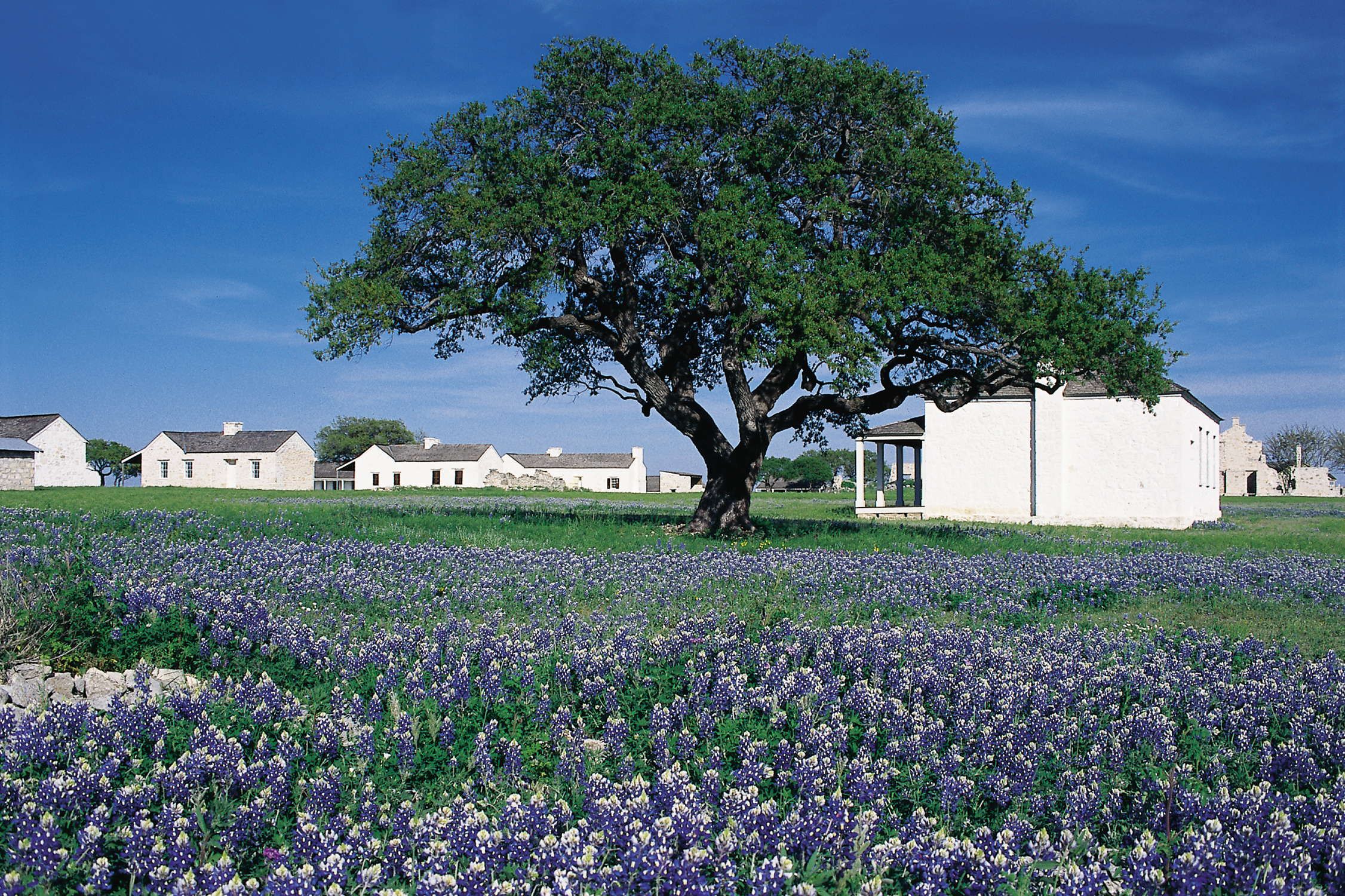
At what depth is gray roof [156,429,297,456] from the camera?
71.8m

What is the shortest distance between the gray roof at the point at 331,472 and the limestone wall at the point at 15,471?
39170 millimetres

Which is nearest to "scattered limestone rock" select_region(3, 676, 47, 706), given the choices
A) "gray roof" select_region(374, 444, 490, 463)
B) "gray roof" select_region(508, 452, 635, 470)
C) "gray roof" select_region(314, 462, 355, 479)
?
"gray roof" select_region(374, 444, 490, 463)

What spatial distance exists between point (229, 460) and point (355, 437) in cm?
3772

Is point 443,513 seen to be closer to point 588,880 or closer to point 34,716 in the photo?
point 34,716

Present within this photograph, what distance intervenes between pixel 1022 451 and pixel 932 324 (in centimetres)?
1546

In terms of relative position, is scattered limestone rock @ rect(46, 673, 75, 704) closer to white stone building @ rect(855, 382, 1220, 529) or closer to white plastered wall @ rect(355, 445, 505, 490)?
white stone building @ rect(855, 382, 1220, 529)

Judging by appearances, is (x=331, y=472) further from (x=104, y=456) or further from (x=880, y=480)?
(x=880, y=480)

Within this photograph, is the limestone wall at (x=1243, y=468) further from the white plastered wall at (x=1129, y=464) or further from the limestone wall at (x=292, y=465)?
the limestone wall at (x=292, y=465)

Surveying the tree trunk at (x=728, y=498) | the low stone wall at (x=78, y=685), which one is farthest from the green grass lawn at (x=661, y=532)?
the low stone wall at (x=78, y=685)

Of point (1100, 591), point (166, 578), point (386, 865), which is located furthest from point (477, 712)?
point (1100, 591)

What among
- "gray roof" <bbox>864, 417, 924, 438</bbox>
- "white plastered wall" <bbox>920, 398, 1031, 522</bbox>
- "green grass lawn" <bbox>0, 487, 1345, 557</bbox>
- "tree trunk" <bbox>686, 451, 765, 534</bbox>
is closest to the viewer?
"green grass lawn" <bbox>0, 487, 1345, 557</bbox>

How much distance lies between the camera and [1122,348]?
15641mm

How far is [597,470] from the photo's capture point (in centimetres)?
8888

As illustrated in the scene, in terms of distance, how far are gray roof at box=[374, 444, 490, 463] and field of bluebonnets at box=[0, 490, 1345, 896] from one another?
247ft
